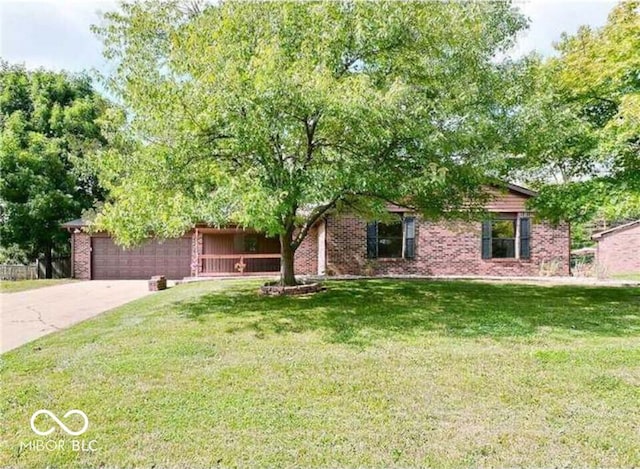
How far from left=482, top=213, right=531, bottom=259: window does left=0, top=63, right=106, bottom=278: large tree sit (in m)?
16.9

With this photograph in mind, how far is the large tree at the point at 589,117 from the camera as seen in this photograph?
8609mm

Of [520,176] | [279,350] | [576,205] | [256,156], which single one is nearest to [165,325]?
[279,350]

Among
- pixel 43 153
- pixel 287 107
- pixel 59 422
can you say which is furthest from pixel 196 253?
pixel 59 422

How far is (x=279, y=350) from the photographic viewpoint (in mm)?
5734

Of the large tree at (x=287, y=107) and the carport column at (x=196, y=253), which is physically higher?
the large tree at (x=287, y=107)

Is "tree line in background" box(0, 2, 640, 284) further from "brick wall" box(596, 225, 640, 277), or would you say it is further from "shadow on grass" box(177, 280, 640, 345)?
"brick wall" box(596, 225, 640, 277)

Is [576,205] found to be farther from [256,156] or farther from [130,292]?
[130,292]

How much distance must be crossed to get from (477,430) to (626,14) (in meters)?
9.77

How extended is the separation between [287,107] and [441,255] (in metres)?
11.9

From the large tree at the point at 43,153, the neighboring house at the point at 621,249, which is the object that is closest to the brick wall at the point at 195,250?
the large tree at the point at 43,153

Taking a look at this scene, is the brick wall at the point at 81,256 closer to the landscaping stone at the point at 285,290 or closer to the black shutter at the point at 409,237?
the landscaping stone at the point at 285,290

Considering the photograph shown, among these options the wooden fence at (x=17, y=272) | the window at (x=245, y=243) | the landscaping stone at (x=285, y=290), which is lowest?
the wooden fence at (x=17, y=272)

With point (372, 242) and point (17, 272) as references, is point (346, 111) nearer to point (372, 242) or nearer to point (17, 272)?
point (372, 242)

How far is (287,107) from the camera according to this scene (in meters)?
7.27
